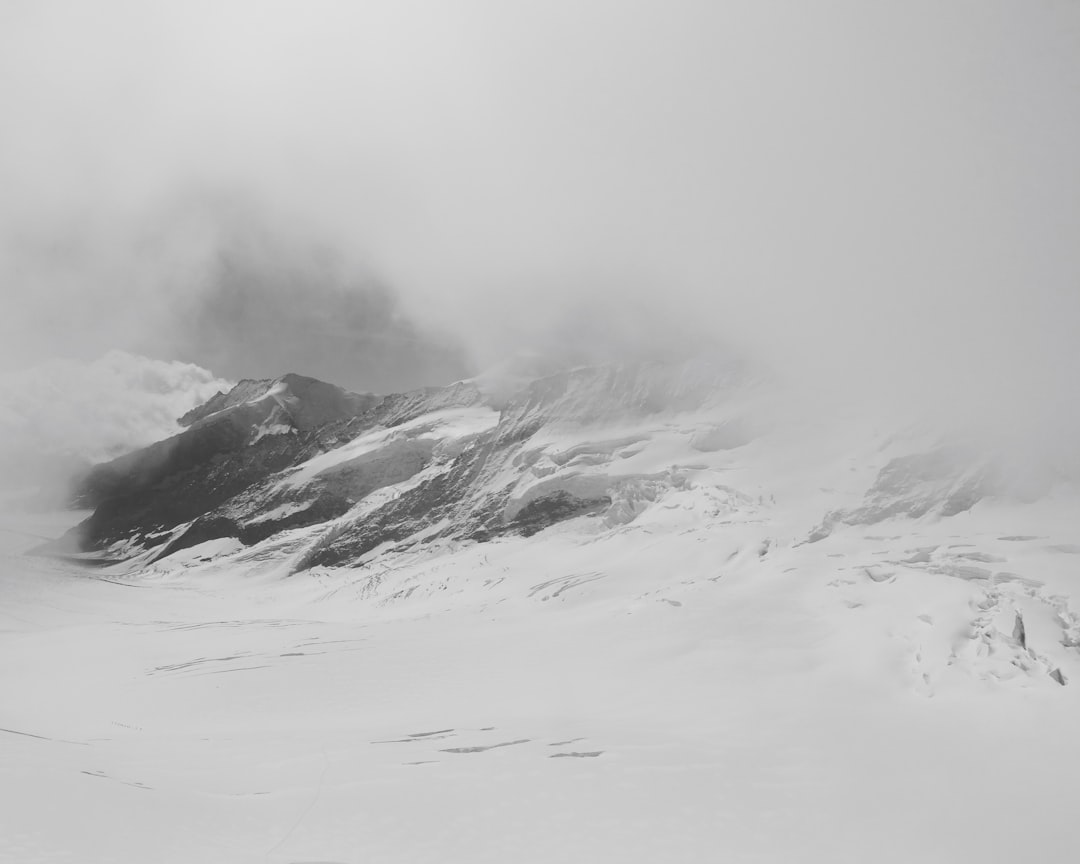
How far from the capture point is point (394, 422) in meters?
161

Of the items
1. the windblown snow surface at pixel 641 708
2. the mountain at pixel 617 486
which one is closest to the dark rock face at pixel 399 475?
the mountain at pixel 617 486

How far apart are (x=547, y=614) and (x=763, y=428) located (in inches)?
1831

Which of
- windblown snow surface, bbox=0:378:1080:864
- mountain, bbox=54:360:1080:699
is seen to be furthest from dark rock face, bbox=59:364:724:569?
windblown snow surface, bbox=0:378:1080:864

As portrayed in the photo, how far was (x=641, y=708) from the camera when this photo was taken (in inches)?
922

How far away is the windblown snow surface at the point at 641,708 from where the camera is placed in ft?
45.5

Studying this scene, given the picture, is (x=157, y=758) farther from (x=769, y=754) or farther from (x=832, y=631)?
(x=832, y=631)

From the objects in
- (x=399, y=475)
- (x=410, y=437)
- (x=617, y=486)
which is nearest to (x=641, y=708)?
(x=617, y=486)

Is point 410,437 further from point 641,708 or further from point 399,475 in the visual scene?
point 641,708

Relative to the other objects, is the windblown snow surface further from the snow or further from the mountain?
the snow

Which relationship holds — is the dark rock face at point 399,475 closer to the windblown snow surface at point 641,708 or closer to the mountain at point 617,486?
the mountain at point 617,486

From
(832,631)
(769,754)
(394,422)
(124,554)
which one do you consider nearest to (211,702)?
(769,754)

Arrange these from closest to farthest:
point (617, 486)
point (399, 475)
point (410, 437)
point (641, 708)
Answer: point (641, 708), point (617, 486), point (399, 475), point (410, 437)

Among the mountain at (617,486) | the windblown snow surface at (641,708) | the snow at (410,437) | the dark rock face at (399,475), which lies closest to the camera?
the windblown snow surface at (641,708)

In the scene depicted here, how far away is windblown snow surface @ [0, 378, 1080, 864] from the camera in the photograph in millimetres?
13859
